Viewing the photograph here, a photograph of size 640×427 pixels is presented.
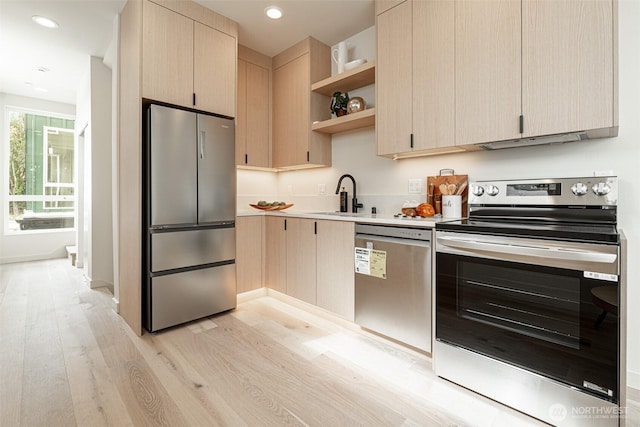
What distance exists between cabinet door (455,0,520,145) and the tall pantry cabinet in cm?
190

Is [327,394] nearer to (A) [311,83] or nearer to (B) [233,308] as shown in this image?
(B) [233,308]

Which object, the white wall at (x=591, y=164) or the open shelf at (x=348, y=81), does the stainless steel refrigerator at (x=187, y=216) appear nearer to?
the open shelf at (x=348, y=81)

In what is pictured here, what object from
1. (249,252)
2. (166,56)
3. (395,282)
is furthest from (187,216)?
(395,282)

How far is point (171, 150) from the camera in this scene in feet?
7.72

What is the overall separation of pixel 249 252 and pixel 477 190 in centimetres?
207

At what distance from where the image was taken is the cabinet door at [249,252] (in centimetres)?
292

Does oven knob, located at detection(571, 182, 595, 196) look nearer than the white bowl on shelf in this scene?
Yes

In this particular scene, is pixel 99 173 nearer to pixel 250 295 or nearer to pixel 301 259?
pixel 250 295

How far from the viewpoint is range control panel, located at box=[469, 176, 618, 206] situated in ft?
5.21

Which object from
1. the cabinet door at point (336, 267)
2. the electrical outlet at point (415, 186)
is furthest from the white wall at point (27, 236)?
the electrical outlet at point (415, 186)

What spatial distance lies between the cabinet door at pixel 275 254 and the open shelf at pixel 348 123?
987 mm

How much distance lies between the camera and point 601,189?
159 cm

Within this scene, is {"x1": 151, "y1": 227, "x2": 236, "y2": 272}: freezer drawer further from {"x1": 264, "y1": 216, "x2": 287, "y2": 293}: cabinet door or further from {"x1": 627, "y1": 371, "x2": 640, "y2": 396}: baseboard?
{"x1": 627, "y1": 371, "x2": 640, "y2": 396}: baseboard

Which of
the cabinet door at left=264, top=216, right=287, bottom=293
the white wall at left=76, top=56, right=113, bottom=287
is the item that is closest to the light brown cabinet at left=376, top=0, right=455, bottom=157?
the cabinet door at left=264, top=216, right=287, bottom=293
